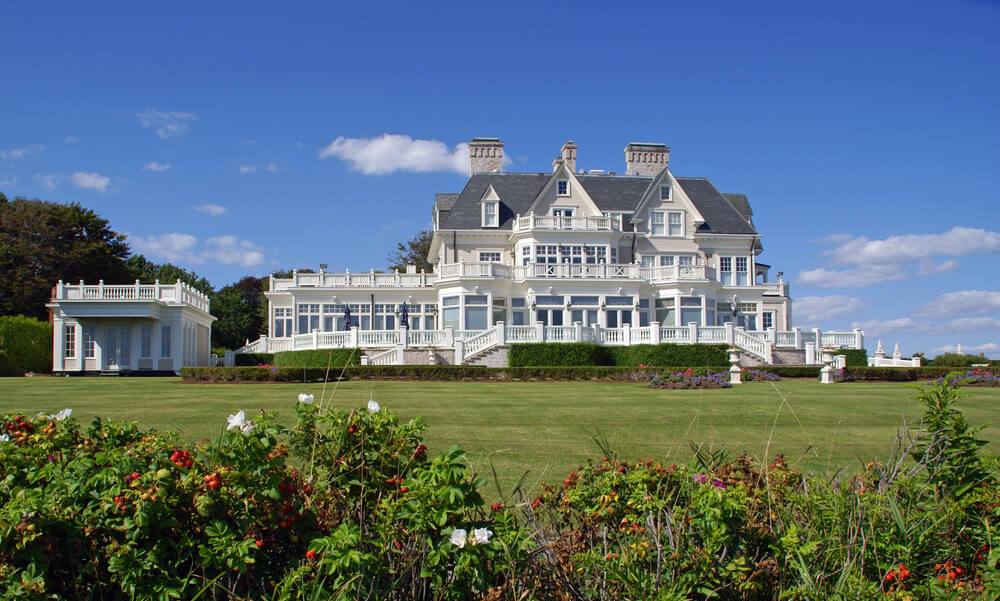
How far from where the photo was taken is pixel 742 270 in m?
50.4

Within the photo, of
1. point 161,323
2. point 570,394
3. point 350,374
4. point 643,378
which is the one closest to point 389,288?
point 161,323

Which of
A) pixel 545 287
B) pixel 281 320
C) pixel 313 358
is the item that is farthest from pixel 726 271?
pixel 281 320

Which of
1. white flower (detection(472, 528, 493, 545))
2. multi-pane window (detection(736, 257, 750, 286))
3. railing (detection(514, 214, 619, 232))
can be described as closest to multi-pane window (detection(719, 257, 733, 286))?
multi-pane window (detection(736, 257, 750, 286))

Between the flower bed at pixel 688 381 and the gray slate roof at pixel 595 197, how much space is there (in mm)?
24373

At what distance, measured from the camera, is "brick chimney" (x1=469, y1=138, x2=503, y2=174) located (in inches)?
2162

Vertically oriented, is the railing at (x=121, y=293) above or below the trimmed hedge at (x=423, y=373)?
above

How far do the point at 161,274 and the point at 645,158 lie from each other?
51.3m

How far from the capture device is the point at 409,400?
16.8 m

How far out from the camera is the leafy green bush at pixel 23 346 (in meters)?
40.9

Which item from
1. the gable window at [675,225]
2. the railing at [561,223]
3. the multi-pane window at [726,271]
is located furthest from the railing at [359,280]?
the multi-pane window at [726,271]

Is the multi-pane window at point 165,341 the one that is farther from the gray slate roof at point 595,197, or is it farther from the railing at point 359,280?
the gray slate roof at point 595,197

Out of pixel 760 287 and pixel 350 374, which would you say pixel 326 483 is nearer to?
pixel 350 374

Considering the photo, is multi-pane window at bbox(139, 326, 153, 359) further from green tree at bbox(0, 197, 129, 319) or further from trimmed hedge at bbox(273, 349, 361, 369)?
green tree at bbox(0, 197, 129, 319)

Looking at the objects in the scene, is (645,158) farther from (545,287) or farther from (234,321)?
(234,321)
